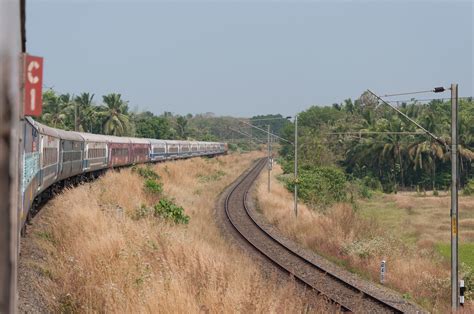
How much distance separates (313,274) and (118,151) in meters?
22.9

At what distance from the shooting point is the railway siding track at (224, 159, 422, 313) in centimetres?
1339

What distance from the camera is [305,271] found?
56.6 feet

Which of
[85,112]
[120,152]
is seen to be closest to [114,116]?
[85,112]

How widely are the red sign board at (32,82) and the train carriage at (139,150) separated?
1593 inches

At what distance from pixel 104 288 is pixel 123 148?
3062 centimetres

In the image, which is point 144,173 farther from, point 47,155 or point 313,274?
point 313,274

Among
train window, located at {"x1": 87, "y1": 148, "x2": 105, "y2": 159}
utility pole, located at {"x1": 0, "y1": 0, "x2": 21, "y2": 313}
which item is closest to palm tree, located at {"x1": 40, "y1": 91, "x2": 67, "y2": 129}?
train window, located at {"x1": 87, "y1": 148, "x2": 105, "y2": 159}

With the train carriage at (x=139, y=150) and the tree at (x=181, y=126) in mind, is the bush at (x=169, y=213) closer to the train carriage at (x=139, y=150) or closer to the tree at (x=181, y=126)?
the train carriage at (x=139, y=150)

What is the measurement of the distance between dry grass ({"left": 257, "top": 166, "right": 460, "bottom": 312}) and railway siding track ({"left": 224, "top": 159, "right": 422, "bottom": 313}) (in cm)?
118

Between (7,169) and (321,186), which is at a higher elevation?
(7,169)

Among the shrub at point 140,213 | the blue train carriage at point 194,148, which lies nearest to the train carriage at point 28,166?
the shrub at point 140,213

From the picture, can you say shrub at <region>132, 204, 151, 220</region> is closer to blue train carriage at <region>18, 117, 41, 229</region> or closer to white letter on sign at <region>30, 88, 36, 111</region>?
blue train carriage at <region>18, 117, 41, 229</region>

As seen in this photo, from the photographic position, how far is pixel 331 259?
20406mm

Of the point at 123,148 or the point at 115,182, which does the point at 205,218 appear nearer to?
the point at 115,182
